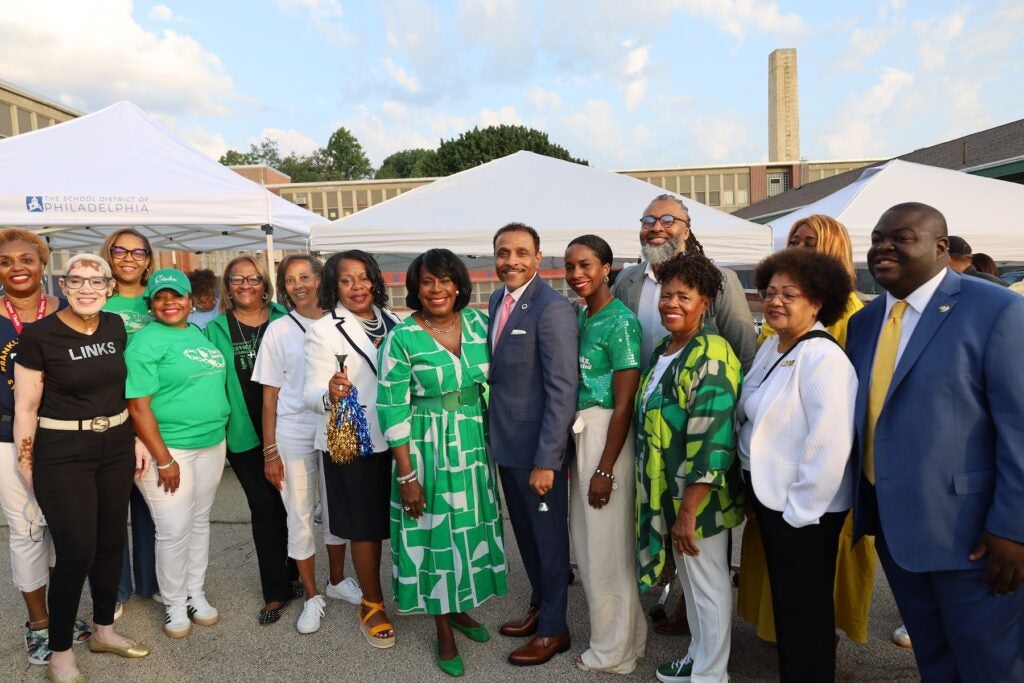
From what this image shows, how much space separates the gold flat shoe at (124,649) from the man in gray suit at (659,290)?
9.80 ft

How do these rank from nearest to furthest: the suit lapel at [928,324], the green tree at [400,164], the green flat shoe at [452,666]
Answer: the suit lapel at [928,324] < the green flat shoe at [452,666] < the green tree at [400,164]

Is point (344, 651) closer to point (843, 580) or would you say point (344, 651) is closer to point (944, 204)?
point (843, 580)

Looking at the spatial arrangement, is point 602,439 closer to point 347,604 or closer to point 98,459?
point 347,604

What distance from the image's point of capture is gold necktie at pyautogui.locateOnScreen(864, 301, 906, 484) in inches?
86.5

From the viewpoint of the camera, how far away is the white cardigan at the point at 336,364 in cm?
312

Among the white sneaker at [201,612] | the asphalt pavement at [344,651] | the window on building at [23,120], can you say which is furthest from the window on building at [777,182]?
the white sneaker at [201,612]

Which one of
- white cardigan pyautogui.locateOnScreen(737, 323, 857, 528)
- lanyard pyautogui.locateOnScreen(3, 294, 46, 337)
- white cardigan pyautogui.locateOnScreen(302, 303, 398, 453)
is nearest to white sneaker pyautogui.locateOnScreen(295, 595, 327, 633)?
white cardigan pyautogui.locateOnScreen(302, 303, 398, 453)

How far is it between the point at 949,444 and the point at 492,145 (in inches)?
1579

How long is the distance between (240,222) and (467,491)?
3.98m

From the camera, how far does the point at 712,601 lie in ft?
8.64

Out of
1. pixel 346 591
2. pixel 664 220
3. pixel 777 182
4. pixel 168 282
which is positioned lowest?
pixel 346 591

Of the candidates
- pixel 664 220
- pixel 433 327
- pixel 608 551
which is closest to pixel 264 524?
pixel 433 327

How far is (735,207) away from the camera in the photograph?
44719mm

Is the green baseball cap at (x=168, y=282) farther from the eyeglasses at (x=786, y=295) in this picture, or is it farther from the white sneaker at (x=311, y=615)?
the eyeglasses at (x=786, y=295)
